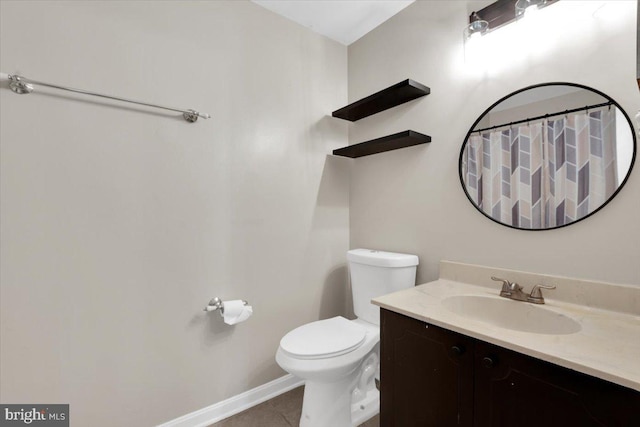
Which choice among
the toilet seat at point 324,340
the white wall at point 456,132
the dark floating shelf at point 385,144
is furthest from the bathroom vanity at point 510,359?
the dark floating shelf at point 385,144

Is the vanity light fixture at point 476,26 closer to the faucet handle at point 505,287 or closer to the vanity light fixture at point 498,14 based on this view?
the vanity light fixture at point 498,14

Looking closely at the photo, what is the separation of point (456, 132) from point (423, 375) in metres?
1.23

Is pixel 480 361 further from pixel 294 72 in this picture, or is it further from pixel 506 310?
pixel 294 72

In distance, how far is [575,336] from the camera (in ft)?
2.90

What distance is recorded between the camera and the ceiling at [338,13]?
1.74 m

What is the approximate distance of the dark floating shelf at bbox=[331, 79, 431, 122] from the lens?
63.6 inches

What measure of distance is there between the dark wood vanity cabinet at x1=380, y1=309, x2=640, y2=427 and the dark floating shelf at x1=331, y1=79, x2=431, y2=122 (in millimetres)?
1243

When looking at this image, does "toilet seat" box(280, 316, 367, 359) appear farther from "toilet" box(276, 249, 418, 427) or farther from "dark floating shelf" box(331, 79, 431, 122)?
"dark floating shelf" box(331, 79, 431, 122)

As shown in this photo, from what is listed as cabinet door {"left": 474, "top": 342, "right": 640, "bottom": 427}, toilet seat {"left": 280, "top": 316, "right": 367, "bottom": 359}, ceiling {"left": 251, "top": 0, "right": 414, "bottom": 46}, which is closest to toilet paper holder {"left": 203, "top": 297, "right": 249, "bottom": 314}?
toilet seat {"left": 280, "top": 316, "right": 367, "bottom": 359}

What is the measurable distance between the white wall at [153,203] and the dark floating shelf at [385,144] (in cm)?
24

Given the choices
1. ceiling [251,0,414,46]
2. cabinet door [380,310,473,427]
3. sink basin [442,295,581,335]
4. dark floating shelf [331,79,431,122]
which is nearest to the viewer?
cabinet door [380,310,473,427]

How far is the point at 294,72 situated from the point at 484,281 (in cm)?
173

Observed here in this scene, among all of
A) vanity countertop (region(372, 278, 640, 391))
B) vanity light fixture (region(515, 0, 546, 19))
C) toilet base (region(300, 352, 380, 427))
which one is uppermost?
vanity light fixture (region(515, 0, 546, 19))

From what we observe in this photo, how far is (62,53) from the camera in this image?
1.21 metres
